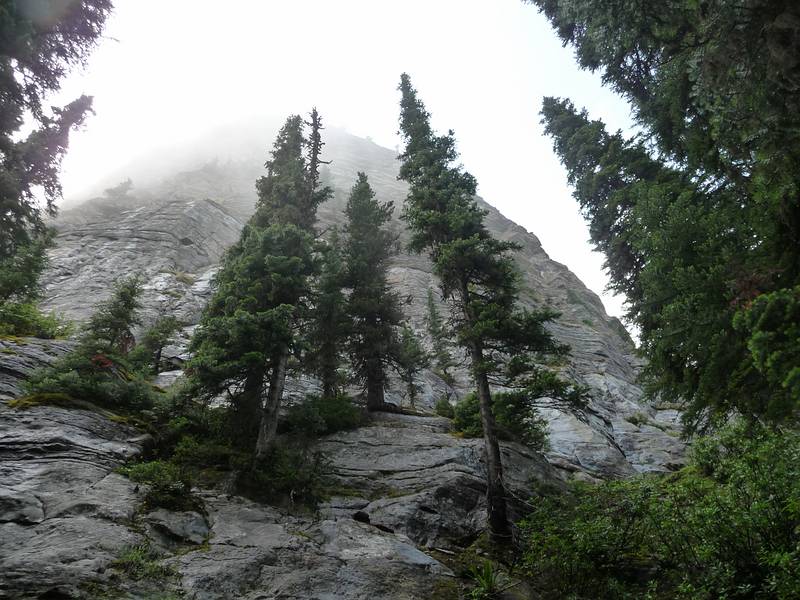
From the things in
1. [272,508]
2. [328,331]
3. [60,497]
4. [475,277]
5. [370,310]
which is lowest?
[272,508]

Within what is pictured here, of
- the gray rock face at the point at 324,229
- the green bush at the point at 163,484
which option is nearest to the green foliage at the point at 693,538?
the gray rock face at the point at 324,229

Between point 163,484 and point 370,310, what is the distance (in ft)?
37.9

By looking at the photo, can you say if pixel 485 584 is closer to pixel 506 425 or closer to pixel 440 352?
pixel 506 425

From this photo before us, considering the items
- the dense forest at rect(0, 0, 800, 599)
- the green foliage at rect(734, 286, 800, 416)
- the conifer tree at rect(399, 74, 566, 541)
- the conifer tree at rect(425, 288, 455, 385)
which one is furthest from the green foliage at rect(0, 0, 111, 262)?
the conifer tree at rect(425, 288, 455, 385)

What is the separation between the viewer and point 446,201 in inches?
654

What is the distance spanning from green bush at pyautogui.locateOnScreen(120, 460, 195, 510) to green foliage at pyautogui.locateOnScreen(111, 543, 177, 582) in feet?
6.36

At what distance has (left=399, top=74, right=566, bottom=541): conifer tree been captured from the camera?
1312 cm

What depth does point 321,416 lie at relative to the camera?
1650cm

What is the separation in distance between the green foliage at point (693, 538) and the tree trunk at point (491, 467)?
1.31 metres

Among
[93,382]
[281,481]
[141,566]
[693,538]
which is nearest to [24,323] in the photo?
[93,382]

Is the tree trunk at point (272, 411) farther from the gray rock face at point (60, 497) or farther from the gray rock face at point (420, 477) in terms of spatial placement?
the gray rock face at point (60, 497)

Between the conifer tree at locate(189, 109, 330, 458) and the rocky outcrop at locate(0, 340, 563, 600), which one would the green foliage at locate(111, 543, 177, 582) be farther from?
the conifer tree at locate(189, 109, 330, 458)

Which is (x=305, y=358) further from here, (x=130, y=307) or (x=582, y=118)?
(x=582, y=118)

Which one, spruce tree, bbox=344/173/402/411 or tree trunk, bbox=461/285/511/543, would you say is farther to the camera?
spruce tree, bbox=344/173/402/411
